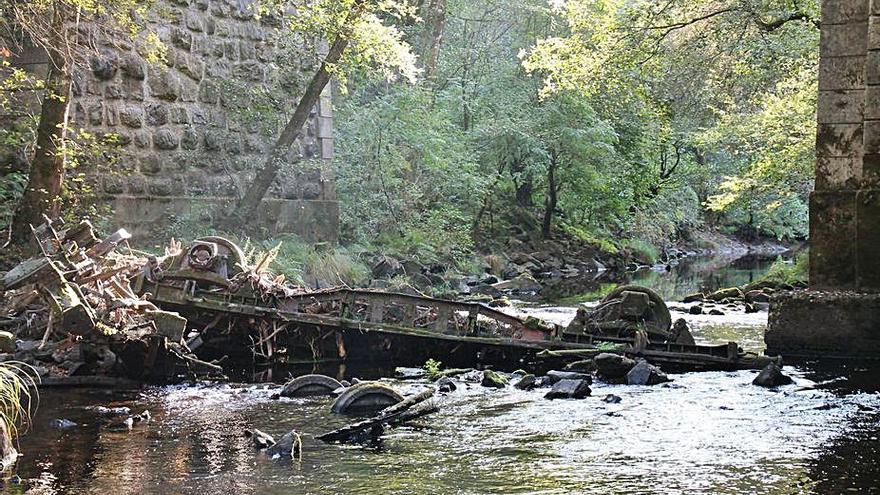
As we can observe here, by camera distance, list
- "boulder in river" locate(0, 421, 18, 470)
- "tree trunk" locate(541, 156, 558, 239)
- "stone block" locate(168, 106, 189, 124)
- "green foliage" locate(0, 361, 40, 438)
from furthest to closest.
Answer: "tree trunk" locate(541, 156, 558, 239), "stone block" locate(168, 106, 189, 124), "green foliage" locate(0, 361, 40, 438), "boulder in river" locate(0, 421, 18, 470)

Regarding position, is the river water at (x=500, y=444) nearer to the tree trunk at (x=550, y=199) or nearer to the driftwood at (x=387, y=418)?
the driftwood at (x=387, y=418)

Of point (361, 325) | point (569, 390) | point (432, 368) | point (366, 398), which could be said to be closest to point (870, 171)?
point (569, 390)

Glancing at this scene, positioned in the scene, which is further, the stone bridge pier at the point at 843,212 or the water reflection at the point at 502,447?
the stone bridge pier at the point at 843,212

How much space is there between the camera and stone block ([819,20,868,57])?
13.4 meters

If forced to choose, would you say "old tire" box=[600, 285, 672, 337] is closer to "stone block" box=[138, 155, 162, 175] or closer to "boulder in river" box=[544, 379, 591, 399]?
"boulder in river" box=[544, 379, 591, 399]

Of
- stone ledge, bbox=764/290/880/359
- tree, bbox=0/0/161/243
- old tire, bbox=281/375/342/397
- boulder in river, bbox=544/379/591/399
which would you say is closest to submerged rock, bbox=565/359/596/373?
boulder in river, bbox=544/379/591/399

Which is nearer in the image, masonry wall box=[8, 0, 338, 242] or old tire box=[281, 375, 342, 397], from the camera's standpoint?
old tire box=[281, 375, 342, 397]

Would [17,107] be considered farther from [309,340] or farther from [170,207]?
[309,340]

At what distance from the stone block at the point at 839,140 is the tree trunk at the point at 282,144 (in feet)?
29.2

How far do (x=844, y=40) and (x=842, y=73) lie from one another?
0.38 m

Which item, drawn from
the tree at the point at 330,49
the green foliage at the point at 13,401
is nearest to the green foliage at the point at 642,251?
the tree at the point at 330,49

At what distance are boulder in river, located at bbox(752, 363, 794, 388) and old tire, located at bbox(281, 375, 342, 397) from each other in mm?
4179

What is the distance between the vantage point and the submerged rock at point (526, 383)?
1162cm

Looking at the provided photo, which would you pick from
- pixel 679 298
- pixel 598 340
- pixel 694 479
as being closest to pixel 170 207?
pixel 598 340
